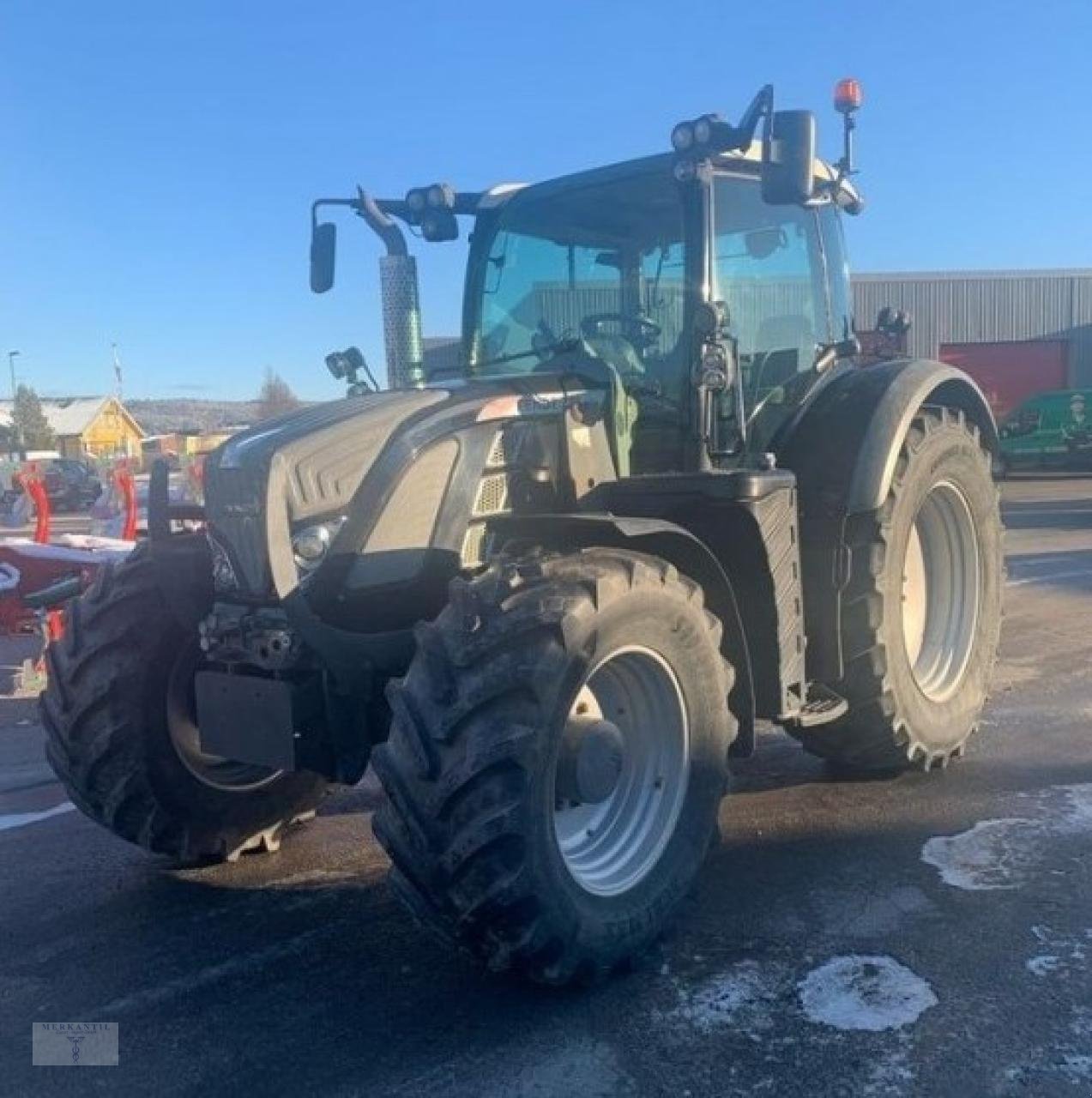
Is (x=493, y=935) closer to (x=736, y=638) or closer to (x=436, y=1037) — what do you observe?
(x=436, y=1037)

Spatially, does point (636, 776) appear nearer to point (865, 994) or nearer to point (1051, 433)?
point (865, 994)

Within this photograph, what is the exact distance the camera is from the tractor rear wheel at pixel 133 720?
4324 mm

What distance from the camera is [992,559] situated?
6.09 m

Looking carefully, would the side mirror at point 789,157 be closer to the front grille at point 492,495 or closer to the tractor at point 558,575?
the tractor at point 558,575

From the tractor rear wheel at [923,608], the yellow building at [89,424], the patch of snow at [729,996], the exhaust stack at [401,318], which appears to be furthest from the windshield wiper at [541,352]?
the yellow building at [89,424]

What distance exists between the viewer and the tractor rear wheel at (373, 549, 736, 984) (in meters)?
3.23

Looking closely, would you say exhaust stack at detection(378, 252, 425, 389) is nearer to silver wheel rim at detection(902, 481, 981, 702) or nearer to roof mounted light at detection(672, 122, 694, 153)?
roof mounted light at detection(672, 122, 694, 153)

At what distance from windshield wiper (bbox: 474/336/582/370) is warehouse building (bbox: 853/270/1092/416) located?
3198cm

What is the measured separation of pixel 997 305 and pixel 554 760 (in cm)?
3581

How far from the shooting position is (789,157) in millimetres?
4207

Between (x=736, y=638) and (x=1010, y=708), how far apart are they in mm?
3219

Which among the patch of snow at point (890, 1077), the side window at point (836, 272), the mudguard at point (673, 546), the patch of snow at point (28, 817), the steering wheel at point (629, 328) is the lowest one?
the patch of snow at point (28, 817)

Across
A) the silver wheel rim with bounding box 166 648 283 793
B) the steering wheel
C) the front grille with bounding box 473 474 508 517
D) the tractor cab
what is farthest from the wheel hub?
the steering wheel

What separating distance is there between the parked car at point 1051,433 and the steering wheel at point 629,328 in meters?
25.0
